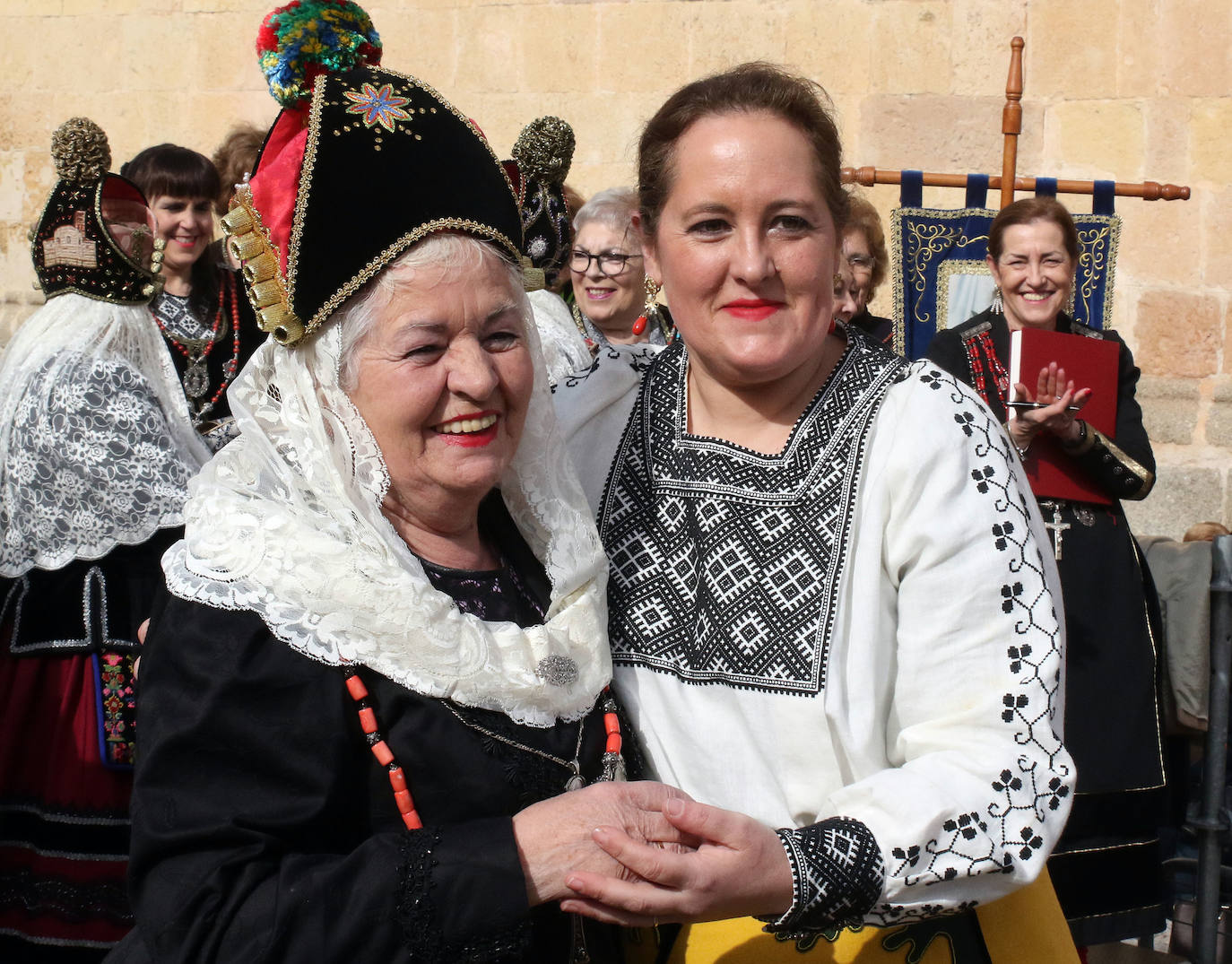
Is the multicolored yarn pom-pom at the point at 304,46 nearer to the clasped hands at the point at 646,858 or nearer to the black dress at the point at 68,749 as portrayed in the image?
the clasped hands at the point at 646,858

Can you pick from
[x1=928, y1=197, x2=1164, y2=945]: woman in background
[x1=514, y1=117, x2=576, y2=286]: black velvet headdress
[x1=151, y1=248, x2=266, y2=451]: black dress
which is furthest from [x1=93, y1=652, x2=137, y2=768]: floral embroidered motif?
[x1=928, y1=197, x2=1164, y2=945]: woman in background

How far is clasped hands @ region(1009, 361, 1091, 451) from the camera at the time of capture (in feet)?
12.4

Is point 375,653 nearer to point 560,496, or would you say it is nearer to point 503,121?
point 560,496

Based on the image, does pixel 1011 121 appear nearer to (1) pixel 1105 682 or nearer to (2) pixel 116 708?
(1) pixel 1105 682

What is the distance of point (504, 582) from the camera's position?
202 cm

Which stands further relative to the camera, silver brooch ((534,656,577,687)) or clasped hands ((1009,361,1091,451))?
clasped hands ((1009,361,1091,451))

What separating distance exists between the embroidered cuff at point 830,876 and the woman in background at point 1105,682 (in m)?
2.38

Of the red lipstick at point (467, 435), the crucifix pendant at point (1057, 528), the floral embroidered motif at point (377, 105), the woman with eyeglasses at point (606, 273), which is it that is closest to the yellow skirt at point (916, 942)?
the red lipstick at point (467, 435)

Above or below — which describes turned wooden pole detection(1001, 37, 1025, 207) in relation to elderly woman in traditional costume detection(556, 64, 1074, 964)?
above

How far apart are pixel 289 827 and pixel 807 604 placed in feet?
2.62

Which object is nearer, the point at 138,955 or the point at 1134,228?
the point at 138,955

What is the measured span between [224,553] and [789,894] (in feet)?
2.87

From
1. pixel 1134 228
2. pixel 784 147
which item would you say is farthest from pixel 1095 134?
pixel 784 147

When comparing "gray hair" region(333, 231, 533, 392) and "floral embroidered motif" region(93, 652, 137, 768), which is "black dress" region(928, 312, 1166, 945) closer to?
"gray hair" region(333, 231, 533, 392)
